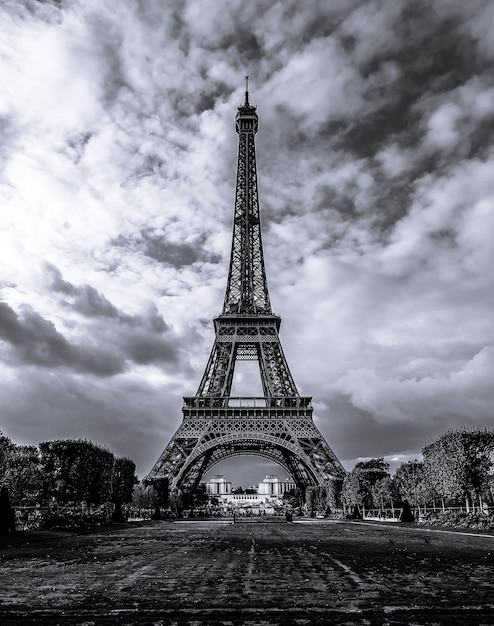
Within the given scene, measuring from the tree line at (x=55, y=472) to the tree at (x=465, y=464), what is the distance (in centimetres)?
2543

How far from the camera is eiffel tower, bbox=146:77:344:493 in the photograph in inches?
2440

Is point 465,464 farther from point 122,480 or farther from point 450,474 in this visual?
point 122,480

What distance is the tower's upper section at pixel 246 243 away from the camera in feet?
241

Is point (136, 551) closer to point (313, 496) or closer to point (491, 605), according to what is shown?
point (491, 605)

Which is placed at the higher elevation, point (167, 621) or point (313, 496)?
point (313, 496)

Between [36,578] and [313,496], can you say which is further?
[313,496]

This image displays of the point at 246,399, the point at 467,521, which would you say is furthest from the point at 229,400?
the point at 467,521

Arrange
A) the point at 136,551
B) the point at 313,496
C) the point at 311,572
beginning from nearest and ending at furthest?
the point at 311,572 → the point at 136,551 → the point at 313,496

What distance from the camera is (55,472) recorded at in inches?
1713

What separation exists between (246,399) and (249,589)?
59494mm

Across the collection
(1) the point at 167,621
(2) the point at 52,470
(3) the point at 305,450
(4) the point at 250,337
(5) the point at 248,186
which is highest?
(5) the point at 248,186

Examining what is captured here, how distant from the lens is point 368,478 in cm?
5719

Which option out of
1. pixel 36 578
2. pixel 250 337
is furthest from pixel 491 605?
pixel 250 337

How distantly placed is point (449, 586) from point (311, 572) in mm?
2895
